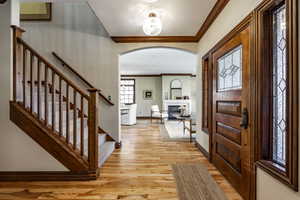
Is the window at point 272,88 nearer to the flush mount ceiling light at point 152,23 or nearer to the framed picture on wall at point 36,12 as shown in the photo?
the flush mount ceiling light at point 152,23

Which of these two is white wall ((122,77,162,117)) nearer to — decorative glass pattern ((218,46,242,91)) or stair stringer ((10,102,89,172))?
decorative glass pattern ((218,46,242,91))

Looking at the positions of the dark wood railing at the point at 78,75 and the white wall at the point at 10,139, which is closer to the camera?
the white wall at the point at 10,139

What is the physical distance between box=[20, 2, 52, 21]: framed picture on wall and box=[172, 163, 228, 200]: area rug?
4225 mm

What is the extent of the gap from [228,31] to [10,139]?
3198mm

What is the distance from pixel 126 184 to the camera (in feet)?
8.96

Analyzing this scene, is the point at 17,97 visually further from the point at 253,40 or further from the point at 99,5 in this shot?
the point at 253,40

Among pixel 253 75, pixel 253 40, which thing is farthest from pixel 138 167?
pixel 253 40

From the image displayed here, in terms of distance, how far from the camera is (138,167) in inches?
134

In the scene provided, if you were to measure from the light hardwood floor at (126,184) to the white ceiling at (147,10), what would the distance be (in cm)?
245

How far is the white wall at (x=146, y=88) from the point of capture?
41.0ft

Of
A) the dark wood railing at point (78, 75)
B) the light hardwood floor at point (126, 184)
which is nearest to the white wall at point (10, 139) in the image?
the light hardwood floor at point (126, 184)

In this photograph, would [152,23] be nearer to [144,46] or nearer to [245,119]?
[144,46]

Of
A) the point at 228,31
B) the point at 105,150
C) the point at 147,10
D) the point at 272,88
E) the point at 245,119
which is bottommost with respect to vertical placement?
the point at 105,150

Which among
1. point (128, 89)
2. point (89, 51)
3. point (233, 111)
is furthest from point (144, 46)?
point (128, 89)
